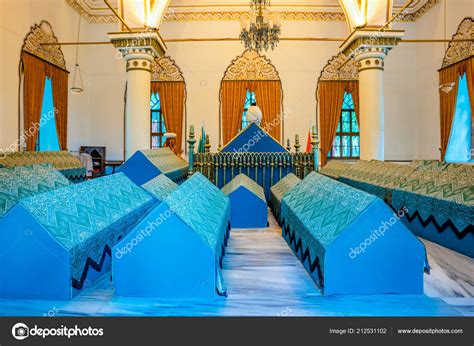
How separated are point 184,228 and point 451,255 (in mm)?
1820

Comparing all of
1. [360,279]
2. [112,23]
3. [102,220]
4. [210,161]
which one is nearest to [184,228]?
[102,220]

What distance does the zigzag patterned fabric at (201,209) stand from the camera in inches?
61.3

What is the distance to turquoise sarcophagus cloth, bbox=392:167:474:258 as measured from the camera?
2338mm

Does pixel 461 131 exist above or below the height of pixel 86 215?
above

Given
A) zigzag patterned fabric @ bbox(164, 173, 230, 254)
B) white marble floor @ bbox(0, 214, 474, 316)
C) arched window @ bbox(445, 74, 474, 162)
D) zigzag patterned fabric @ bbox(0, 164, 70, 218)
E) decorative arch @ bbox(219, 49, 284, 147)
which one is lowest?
white marble floor @ bbox(0, 214, 474, 316)

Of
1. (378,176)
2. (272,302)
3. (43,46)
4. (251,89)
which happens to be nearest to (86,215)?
(272,302)

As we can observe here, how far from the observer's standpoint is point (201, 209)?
6.42ft

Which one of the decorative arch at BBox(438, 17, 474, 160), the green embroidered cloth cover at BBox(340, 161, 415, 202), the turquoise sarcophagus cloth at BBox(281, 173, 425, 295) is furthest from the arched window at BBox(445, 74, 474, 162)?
the turquoise sarcophagus cloth at BBox(281, 173, 425, 295)

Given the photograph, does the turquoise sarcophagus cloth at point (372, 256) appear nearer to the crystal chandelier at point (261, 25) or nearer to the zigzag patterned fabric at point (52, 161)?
the zigzag patterned fabric at point (52, 161)

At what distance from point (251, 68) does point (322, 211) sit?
968cm

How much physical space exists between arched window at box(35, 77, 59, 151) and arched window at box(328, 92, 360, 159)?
782cm

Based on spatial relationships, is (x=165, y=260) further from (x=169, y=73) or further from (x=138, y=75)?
(x=169, y=73)

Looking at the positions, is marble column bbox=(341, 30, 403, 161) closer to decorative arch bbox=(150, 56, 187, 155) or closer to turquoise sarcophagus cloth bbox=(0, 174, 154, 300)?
decorative arch bbox=(150, 56, 187, 155)

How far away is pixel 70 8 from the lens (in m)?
10.0
